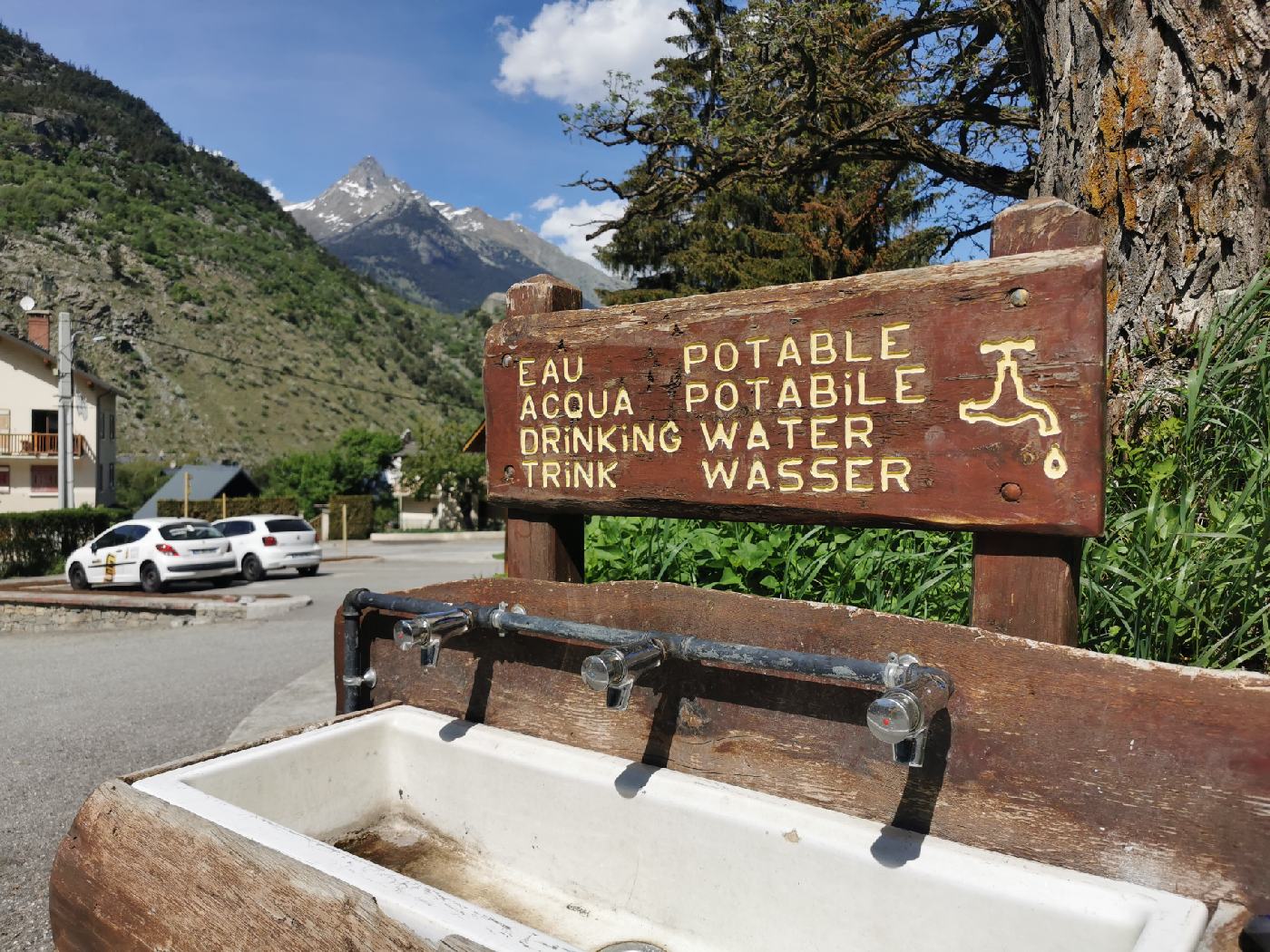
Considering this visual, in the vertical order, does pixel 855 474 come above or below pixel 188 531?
above

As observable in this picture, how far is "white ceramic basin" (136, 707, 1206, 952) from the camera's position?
1.50 metres

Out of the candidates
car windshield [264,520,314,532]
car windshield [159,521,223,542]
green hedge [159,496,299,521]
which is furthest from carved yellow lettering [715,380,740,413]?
green hedge [159,496,299,521]

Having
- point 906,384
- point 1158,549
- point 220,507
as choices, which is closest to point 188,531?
point 906,384

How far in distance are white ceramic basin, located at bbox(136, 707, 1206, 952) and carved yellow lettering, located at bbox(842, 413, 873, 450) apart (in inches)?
32.4

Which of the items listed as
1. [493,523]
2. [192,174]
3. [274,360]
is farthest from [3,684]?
[192,174]

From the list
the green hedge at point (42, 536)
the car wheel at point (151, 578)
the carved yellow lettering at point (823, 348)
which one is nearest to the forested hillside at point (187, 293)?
the green hedge at point (42, 536)

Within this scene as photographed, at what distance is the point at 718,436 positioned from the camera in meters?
2.14

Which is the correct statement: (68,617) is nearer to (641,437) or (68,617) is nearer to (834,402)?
(641,437)

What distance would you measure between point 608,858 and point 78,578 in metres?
17.9

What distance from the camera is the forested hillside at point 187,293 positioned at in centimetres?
5797

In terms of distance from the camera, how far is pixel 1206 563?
6.34 ft

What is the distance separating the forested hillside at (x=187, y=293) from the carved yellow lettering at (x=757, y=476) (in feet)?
193

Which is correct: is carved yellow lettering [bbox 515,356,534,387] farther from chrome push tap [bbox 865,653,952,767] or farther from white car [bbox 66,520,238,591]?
white car [bbox 66,520,238,591]

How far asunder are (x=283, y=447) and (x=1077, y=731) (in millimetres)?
62131
